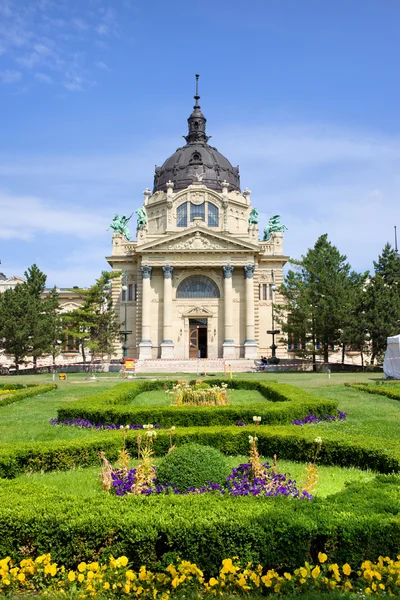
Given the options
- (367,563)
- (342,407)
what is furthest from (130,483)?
(342,407)

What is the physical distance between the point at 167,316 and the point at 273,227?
65.7ft

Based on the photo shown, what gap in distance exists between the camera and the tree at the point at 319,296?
143 feet

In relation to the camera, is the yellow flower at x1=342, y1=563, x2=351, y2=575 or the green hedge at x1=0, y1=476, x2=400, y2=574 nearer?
the yellow flower at x1=342, y1=563, x2=351, y2=575

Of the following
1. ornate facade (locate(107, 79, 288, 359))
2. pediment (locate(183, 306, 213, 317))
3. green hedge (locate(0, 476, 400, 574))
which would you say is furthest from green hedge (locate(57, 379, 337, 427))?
pediment (locate(183, 306, 213, 317))

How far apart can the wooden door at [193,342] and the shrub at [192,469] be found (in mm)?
48362

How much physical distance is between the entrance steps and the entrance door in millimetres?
6071

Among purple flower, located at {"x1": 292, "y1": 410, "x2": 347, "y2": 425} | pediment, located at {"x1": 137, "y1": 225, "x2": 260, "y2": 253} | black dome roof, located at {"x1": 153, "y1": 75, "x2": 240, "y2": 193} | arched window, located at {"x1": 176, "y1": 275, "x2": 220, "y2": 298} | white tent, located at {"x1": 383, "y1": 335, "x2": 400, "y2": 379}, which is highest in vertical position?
black dome roof, located at {"x1": 153, "y1": 75, "x2": 240, "y2": 193}

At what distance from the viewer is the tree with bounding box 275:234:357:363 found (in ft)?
143

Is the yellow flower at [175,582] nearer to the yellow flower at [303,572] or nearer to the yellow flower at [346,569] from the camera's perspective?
the yellow flower at [303,572]

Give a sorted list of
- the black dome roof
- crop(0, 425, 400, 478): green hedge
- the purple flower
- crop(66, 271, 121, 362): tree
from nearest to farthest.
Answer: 1. crop(0, 425, 400, 478): green hedge
2. the purple flower
3. crop(66, 271, 121, 362): tree
4. the black dome roof

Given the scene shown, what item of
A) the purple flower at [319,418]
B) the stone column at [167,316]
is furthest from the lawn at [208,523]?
the stone column at [167,316]

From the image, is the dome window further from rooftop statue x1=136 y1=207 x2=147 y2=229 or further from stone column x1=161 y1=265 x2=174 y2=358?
stone column x1=161 y1=265 x2=174 y2=358

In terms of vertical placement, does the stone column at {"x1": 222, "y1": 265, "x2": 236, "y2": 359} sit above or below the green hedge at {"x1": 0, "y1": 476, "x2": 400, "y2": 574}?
above

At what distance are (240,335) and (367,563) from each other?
50.9 m
